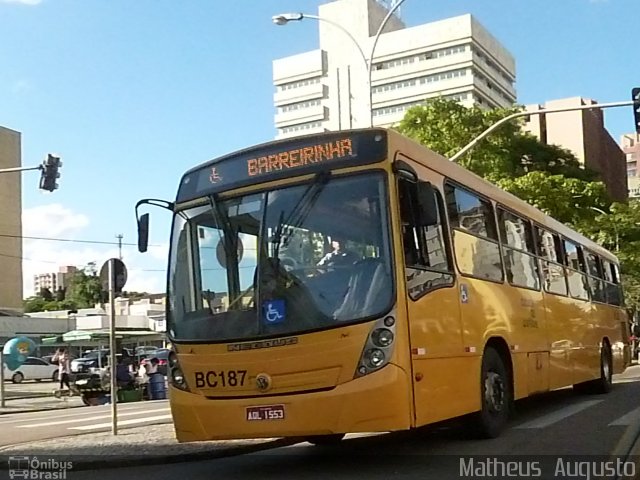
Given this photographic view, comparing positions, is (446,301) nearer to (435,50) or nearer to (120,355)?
(120,355)

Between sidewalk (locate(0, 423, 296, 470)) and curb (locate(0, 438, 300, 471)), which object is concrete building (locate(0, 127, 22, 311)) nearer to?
sidewalk (locate(0, 423, 296, 470))

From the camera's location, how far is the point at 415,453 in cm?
909

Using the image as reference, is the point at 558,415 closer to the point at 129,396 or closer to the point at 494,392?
the point at 494,392

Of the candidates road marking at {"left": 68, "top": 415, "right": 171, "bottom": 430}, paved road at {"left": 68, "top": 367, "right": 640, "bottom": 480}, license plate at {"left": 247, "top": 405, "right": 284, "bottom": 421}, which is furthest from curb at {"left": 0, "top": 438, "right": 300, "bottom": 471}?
road marking at {"left": 68, "top": 415, "right": 171, "bottom": 430}

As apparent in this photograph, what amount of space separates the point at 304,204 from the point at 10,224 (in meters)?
69.7

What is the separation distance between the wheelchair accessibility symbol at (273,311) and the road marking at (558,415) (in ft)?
14.3

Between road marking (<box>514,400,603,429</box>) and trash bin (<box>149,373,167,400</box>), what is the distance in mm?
12752

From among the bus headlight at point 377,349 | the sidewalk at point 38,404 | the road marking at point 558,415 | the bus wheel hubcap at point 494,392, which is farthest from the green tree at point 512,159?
the bus headlight at point 377,349

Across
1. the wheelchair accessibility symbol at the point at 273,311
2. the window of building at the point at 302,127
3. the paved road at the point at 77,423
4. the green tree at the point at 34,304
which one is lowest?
the paved road at the point at 77,423

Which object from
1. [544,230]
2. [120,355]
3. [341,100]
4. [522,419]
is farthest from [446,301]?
[120,355]

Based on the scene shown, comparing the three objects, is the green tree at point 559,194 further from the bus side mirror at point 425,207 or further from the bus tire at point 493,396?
the bus side mirror at point 425,207

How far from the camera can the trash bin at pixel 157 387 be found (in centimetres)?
2375

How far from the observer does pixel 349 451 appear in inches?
380

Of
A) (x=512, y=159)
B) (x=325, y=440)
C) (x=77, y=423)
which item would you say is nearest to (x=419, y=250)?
(x=325, y=440)
